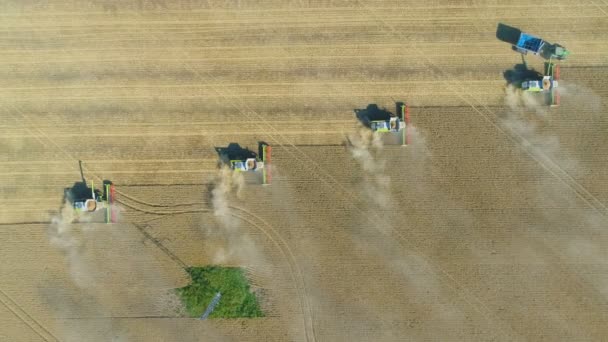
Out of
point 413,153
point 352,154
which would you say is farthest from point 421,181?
point 352,154

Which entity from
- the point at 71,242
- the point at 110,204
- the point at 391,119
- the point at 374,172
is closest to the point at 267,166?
the point at 374,172

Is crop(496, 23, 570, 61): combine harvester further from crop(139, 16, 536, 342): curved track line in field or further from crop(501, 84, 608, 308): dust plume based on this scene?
crop(139, 16, 536, 342): curved track line in field

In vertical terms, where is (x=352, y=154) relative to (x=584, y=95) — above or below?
below

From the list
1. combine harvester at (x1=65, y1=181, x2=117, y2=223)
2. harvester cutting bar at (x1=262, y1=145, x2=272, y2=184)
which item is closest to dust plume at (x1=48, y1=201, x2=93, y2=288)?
combine harvester at (x1=65, y1=181, x2=117, y2=223)

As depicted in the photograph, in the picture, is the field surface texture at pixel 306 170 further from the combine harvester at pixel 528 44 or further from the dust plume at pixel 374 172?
the combine harvester at pixel 528 44

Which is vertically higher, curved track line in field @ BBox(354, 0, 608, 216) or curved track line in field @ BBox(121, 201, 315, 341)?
curved track line in field @ BBox(354, 0, 608, 216)

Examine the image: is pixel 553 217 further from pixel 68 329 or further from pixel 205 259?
pixel 68 329

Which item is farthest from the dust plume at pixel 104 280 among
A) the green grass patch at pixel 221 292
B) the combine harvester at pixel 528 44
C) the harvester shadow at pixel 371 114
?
the combine harvester at pixel 528 44
